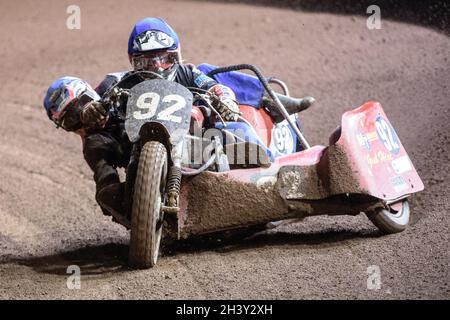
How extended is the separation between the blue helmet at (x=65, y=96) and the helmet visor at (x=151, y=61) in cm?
38

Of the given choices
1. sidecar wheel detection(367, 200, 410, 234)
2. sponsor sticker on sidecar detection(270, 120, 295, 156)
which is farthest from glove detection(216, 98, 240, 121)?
sidecar wheel detection(367, 200, 410, 234)

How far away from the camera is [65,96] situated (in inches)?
218

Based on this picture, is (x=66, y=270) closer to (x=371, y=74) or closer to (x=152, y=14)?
(x=371, y=74)

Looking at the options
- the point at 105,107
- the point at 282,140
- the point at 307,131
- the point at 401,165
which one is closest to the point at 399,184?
the point at 401,165

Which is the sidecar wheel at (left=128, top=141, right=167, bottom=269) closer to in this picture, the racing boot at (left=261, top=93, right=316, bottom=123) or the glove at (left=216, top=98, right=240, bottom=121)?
the glove at (left=216, top=98, right=240, bottom=121)

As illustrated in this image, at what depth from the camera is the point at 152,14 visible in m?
14.9

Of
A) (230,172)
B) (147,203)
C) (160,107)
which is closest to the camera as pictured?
(147,203)

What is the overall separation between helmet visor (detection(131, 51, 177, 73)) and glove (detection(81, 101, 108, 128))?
1.62ft

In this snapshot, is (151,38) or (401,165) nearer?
(151,38)

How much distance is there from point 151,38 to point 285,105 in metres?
1.36

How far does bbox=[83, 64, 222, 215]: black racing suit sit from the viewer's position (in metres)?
5.55

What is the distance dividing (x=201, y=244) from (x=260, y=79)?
1.26 m

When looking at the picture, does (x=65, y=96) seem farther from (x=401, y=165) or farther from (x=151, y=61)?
(x=401, y=165)
